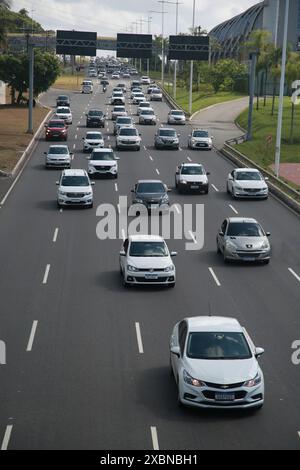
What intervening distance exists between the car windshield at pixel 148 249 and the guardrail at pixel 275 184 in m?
15.2

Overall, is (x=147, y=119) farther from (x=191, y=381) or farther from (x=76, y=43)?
(x=191, y=381)

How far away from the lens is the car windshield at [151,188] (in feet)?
138

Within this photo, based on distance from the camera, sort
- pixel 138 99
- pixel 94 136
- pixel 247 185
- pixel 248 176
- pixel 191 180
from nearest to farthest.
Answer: pixel 247 185
pixel 248 176
pixel 191 180
pixel 94 136
pixel 138 99

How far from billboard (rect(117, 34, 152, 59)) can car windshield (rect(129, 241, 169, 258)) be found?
67980 mm

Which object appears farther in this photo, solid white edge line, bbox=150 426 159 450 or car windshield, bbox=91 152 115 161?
car windshield, bbox=91 152 115 161

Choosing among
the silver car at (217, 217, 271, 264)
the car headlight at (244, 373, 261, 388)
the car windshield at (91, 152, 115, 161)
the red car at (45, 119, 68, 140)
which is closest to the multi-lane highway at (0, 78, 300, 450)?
the silver car at (217, 217, 271, 264)

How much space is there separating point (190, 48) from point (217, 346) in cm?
7880

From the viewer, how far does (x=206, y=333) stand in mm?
18672

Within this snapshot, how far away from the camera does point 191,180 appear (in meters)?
47.5

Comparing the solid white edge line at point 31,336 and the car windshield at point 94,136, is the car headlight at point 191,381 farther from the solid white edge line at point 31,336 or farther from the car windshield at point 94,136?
the car windshield at point 94,136

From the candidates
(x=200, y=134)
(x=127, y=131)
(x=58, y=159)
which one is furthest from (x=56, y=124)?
(x=58, y=159)

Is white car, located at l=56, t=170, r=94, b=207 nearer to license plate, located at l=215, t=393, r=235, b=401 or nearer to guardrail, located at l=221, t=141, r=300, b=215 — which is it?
guardrail, located at l=221, t=141, r=300, b=215

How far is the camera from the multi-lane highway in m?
16.3
